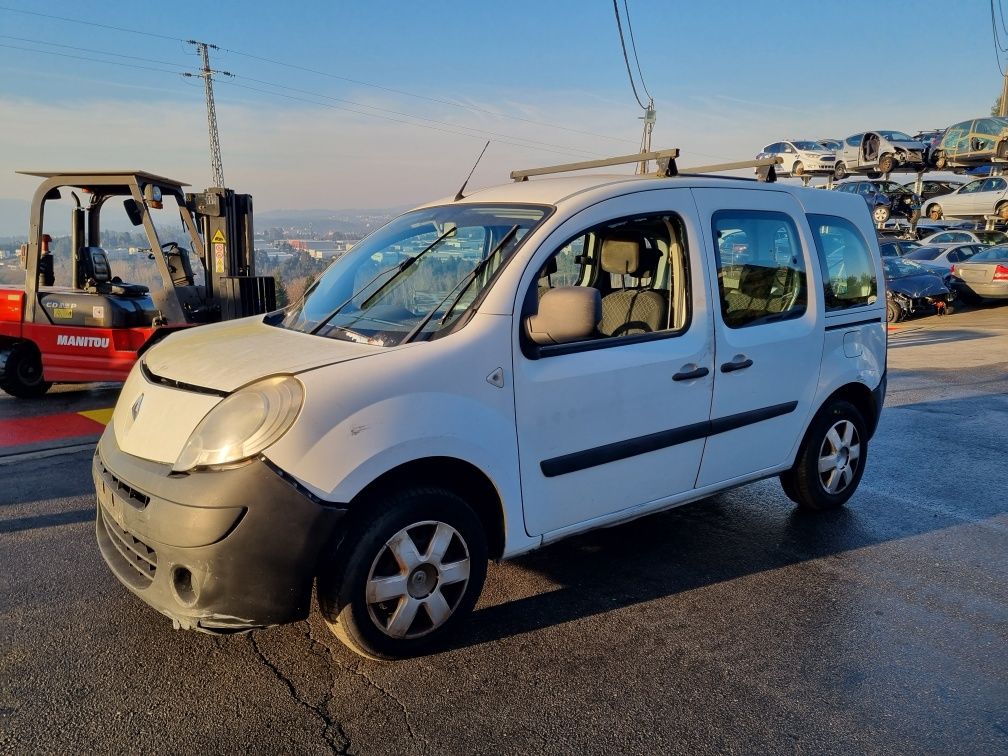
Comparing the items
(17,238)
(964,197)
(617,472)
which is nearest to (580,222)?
(617,472)

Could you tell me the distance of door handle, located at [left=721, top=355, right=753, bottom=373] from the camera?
3.86 meters

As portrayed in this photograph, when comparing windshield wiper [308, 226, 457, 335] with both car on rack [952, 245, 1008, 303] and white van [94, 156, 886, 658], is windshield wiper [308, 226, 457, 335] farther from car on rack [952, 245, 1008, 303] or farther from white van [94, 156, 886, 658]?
car on rack [952, 245, 1008, 303]

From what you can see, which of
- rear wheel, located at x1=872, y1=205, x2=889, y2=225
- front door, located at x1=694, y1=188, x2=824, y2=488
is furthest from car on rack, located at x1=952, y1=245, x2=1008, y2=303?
front door, located at x1=694, y1=188, x2=824, y2=488

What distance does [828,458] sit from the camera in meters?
4.76

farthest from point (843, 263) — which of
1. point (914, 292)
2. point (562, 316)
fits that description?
point (914, 292)

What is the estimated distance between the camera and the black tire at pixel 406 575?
9.23 ft

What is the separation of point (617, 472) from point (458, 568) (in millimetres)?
897

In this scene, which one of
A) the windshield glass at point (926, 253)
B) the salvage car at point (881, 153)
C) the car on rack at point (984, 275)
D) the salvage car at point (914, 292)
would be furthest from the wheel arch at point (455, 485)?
the salvage car at point (881, 153)

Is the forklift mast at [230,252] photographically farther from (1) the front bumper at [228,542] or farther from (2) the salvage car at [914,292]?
(2) the salvage car at [914,292]

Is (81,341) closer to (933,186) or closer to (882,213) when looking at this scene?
(882,213)

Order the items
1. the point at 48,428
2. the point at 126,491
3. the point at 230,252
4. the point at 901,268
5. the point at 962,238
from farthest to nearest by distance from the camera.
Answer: the point at 962,238, the point at 901,268, the point at 230,252, the point at 48,428, the point at 126,491

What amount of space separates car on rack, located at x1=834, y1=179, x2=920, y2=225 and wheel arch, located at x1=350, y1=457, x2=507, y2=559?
26.5 metres

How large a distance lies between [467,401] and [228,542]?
990 mm

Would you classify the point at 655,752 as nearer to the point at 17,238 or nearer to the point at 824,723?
the point at 824,723
